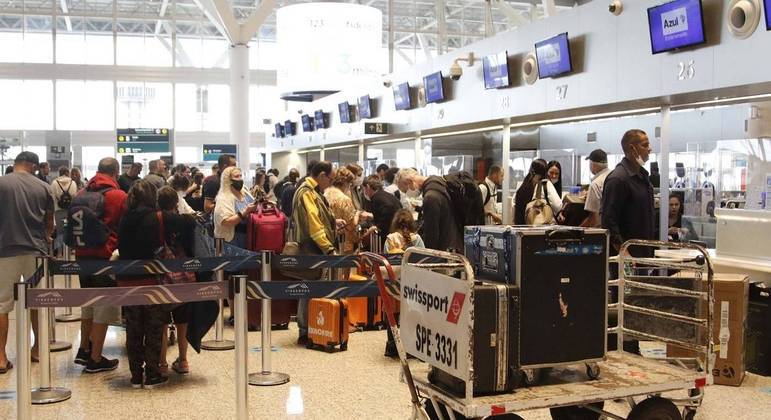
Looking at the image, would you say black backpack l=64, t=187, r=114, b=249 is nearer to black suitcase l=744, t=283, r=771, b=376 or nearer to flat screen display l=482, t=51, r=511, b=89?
black suitcase l=744, t=283, r=771, b=376

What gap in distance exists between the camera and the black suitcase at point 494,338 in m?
3.60

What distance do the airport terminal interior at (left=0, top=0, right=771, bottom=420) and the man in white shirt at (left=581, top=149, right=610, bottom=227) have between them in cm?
3

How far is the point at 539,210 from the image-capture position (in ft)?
29.3

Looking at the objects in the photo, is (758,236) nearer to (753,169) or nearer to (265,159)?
(753,169)

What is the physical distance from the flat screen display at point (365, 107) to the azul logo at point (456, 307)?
→ 14405 mm

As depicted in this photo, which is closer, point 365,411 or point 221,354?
point 365,411

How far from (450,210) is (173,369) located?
2687mm

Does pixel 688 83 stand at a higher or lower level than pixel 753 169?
higher

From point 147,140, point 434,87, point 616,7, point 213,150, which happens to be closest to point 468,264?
point 616,7

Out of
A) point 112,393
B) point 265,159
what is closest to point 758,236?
point 112,393

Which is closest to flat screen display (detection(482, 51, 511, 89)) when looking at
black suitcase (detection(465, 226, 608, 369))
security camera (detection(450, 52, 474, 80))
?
security camera (detection(450, 52, 474, 80))

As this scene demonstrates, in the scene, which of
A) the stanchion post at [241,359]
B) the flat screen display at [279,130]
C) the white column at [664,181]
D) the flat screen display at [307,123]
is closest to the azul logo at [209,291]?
the stanchion post at [241,359]

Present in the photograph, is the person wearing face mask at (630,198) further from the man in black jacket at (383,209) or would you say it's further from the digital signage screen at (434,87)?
the digital signage screen at (434,87)

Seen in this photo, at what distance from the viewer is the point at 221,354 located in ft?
23.8
